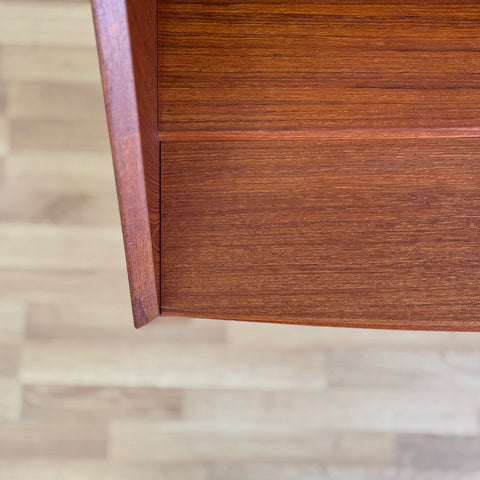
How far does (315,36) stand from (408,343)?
2.34 ft

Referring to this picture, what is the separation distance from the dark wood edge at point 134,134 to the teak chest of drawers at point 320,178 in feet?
0.07

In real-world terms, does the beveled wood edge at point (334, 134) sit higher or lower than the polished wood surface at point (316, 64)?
lower

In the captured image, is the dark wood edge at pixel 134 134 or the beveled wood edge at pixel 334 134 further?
the beveled wood edge at pixel 334 134

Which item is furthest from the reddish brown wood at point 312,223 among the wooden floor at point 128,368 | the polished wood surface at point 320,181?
the wooden floor at point 128,368

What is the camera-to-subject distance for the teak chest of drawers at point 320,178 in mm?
541

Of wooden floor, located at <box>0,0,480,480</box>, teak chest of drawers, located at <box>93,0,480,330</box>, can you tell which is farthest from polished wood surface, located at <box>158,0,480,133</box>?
wooden floor, located at <box>0,0,480,480</box>

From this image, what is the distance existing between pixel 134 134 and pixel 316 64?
222 millimetres

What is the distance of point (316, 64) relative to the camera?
0.56 meters

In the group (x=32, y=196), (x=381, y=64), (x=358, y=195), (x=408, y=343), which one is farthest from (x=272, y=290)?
(x=32, y=196)

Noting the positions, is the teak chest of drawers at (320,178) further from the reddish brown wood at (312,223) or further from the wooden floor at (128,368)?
the wooden floor at (128,368)

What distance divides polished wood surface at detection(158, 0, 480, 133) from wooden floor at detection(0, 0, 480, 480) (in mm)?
614

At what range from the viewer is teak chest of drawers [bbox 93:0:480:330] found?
1.77ft

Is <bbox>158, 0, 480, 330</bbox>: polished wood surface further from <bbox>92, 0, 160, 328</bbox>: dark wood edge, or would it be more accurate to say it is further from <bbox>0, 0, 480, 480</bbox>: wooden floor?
<bbox>0, 0, 480, 480</bbox>: wooden floor

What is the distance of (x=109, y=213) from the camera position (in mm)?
1129
